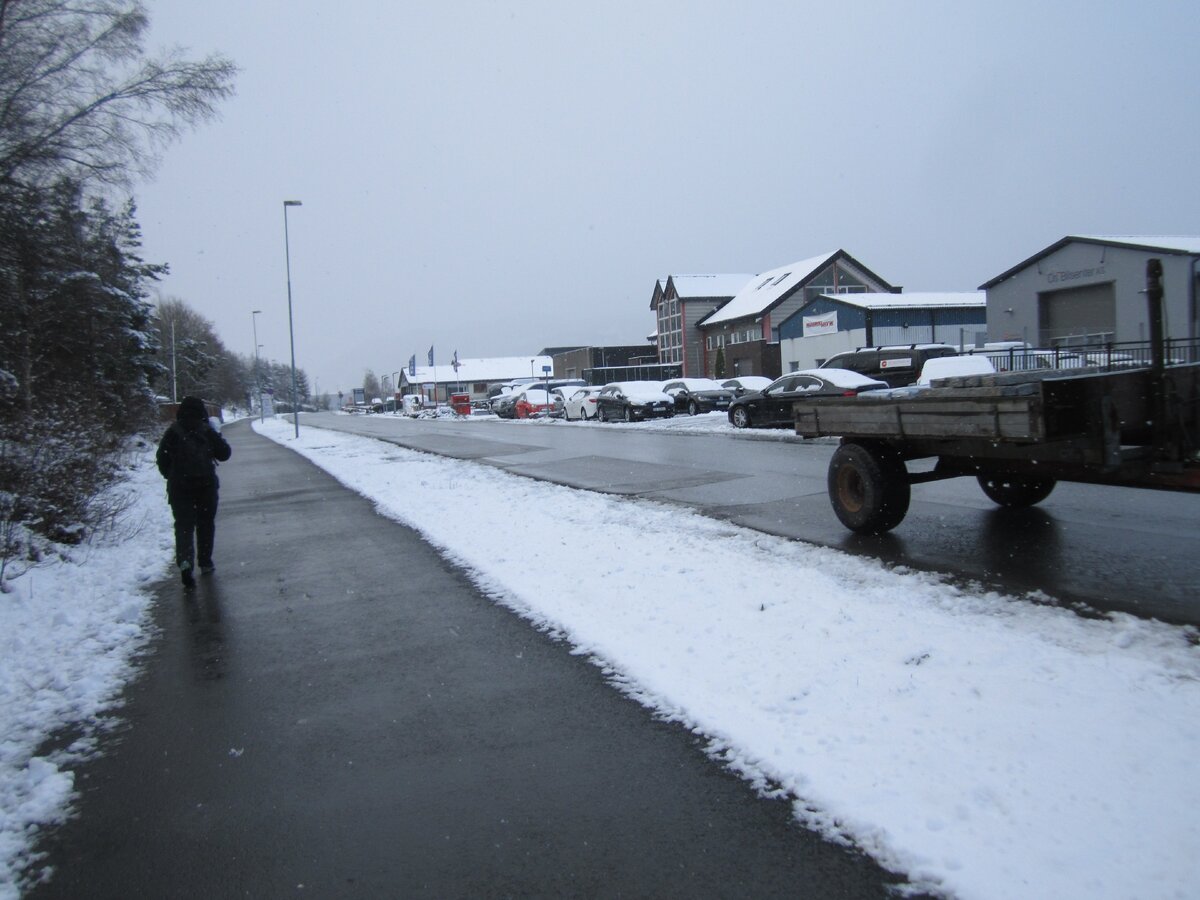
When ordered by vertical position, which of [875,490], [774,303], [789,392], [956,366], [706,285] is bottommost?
[875,490]

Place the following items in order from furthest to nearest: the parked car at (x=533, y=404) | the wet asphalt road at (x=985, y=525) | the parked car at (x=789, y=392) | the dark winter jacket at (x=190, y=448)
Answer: the parked car at (x=533, y=404) → the parked car at (x=789, y=392) → the dark winter jacket at (x=190, y=448) → the wet asphalt road at (x=985, y=525)

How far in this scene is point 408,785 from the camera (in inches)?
143

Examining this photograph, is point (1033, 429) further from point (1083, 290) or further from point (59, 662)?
point (1083, 290)

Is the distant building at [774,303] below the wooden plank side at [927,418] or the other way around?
the other way around

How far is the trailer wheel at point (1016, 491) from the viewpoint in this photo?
29.5 feet

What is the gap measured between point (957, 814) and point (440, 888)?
189 centimetres

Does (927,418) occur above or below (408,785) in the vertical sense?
above

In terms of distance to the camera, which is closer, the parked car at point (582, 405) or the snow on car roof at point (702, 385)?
the snow on car roof at point (702, 385)

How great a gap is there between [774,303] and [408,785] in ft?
186

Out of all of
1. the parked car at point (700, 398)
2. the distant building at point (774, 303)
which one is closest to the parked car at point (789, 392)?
the parked car at point (700, 398)

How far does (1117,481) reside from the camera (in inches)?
239

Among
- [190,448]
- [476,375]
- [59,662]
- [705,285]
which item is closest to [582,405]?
[190,448]

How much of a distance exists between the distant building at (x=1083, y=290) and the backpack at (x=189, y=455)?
27.6 meters

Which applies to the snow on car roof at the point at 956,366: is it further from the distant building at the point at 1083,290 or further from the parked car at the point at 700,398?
the parked car at the point at 700,398
